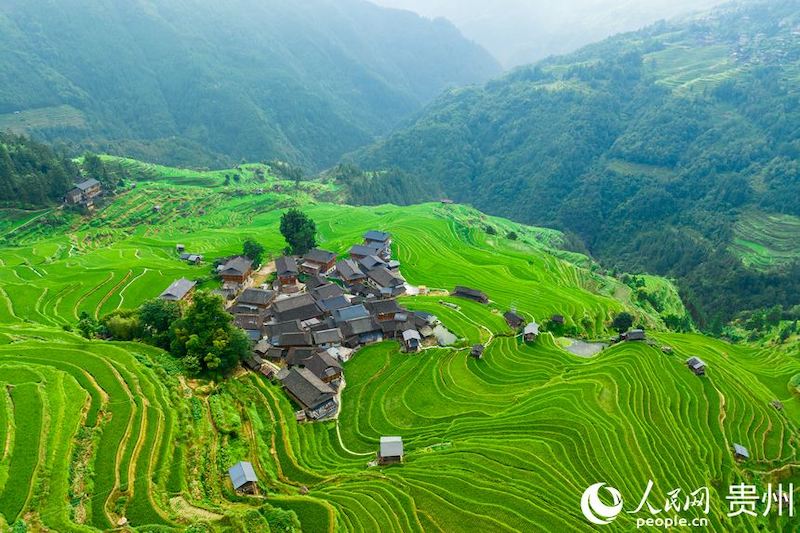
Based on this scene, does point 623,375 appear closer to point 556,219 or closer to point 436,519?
point 436,519

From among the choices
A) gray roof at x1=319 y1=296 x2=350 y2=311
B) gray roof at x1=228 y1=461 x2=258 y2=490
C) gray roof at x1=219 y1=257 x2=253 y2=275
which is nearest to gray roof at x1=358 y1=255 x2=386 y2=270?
gray roof at x1=319 y1=296 x2=350 y2=311


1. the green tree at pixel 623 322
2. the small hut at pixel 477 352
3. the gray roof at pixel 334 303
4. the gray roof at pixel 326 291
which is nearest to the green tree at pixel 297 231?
the gray roof at pixel 326 291

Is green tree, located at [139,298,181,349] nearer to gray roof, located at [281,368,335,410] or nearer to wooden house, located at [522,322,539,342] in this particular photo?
gray roof, located at [281,368,335,410]

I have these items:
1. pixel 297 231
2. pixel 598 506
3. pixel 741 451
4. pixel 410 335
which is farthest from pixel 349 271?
pixel 741 451

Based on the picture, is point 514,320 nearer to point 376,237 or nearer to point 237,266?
point 376,237

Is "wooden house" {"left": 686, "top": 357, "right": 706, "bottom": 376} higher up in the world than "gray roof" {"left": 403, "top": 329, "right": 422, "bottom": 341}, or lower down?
lower down

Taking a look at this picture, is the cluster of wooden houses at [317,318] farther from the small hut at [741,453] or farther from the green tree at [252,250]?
the small hut at [741,453]
